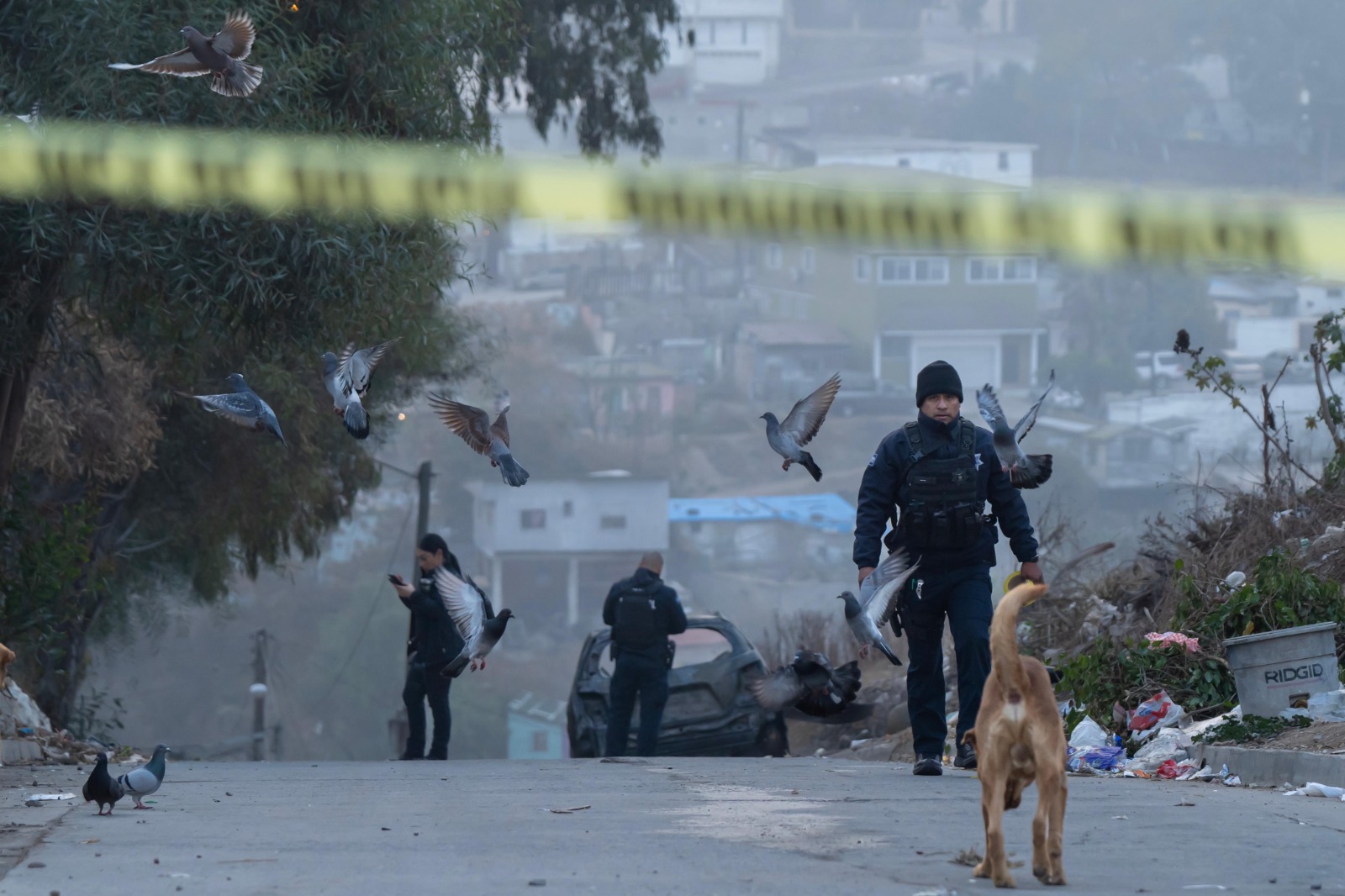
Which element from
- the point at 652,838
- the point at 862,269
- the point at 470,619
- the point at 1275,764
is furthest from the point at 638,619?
the point at 862,269

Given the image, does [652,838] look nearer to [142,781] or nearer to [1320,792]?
[142,781]

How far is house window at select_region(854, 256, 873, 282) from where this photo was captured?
6634 centimetres

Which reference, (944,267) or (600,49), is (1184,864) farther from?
(944,267)

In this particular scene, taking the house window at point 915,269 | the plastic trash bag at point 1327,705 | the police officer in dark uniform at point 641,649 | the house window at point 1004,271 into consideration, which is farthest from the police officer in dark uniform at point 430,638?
the house window at point 1004,271

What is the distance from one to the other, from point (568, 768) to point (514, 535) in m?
67.3

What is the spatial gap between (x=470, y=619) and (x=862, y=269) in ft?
192

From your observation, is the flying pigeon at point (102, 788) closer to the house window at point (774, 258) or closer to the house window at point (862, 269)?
the house window at point (862, 269)

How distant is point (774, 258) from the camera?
7606 cm

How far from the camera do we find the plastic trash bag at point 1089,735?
32.9 feet

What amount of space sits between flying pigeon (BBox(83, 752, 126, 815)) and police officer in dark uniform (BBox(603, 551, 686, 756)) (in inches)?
228

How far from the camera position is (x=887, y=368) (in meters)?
67.9

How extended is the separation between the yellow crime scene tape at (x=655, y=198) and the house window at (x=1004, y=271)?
4632cm

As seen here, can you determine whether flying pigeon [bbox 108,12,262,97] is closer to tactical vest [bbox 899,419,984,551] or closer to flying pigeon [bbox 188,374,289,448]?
flying pigeon [bbox 188,374,289,448]

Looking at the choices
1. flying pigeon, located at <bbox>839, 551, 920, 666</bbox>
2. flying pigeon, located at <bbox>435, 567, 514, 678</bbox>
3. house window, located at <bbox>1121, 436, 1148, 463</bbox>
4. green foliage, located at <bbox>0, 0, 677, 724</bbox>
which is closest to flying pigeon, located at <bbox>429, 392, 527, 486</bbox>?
flying pigeon, located at <bbox>435, 567, 514, 678</bbox>
